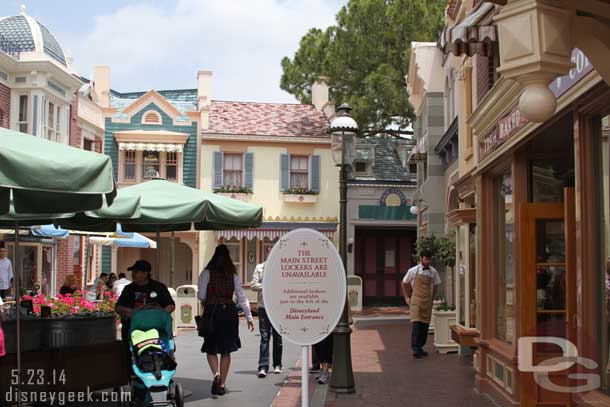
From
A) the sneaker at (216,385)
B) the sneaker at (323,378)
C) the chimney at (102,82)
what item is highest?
the chimney at (102,82)

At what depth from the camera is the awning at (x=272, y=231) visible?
93.9 ft

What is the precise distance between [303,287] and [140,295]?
3.00 m

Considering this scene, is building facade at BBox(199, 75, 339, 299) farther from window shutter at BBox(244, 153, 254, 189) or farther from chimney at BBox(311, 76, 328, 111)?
chimney at BBox(311, 76, 328, 111)

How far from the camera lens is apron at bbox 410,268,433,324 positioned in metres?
13.6

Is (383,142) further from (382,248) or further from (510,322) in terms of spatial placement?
(510,322)

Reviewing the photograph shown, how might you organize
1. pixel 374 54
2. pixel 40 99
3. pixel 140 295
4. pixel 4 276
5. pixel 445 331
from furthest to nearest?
pixel 374 54
pixel 40 99
pixel 4 276
pixel 445 331
pixel 140 295

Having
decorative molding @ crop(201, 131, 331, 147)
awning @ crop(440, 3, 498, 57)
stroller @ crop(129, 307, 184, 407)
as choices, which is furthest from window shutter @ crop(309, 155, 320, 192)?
awning @ crop(440, 3, 498, 57)

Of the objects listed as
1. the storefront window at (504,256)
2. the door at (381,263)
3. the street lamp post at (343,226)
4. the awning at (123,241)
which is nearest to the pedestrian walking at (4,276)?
the awning at (123,241)

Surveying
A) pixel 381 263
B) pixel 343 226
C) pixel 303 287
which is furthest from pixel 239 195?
pixel 303 287

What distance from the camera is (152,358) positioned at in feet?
24.3

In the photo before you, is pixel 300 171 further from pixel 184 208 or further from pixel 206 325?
pixel 184 208

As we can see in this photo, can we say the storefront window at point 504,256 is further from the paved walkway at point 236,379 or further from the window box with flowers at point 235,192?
the window box with flowers at point 235,192

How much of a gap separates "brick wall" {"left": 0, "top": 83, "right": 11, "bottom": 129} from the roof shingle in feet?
27.8

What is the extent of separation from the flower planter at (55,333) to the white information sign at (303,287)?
286 centimetres
